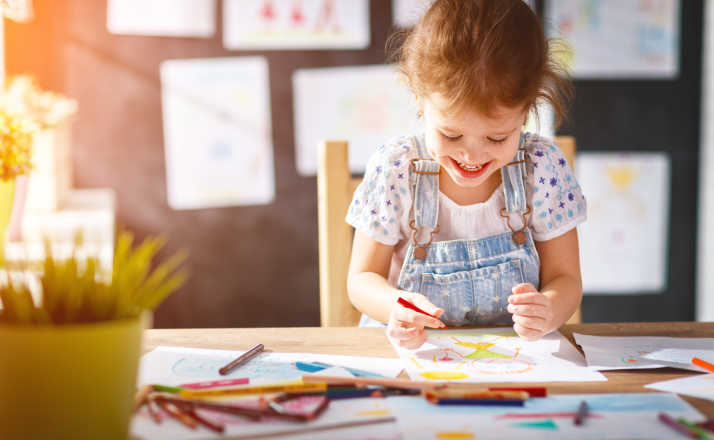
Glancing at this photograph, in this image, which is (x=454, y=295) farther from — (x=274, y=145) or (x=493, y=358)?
(x=274, y=145)

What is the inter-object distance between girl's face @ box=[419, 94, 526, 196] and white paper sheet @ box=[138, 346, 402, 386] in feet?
0.96

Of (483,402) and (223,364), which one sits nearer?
(483,402)

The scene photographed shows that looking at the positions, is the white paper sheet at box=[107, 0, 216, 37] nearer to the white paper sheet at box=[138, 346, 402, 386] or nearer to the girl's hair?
the girl's hair

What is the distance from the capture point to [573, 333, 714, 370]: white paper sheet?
2.06 ft

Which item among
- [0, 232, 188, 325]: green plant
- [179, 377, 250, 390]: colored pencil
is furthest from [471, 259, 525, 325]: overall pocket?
[0, 232, 188, 325]: green plant

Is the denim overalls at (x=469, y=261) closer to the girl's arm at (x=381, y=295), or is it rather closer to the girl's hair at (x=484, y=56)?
the girl's arm at (x=381, y=295)

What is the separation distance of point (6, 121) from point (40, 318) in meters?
0.66

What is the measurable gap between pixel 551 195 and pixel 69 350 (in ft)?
2.37

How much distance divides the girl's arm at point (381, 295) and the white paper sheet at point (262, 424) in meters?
0.16

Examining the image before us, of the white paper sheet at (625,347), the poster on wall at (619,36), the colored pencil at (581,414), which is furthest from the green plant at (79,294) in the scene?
the poster on wall at (619,36)

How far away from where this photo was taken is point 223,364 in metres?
0.62

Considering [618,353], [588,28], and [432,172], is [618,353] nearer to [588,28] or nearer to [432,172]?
[432,172]

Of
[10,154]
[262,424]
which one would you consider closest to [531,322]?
[262,424]

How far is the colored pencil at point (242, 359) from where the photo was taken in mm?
597
